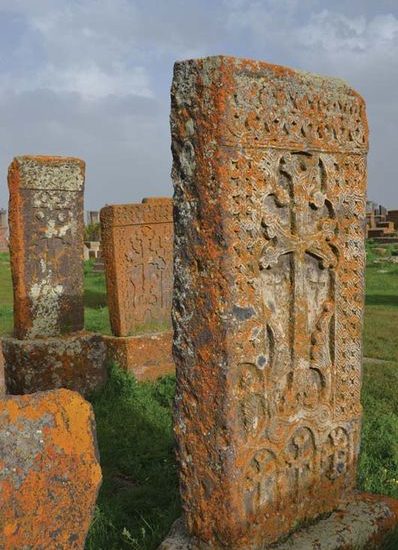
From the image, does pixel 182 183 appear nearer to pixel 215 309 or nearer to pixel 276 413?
pixel 215 309

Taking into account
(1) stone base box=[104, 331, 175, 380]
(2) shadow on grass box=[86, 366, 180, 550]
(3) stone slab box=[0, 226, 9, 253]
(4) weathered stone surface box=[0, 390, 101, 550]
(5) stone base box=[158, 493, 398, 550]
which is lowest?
(2) shadow on grass box=[86, 366, 180, 550]

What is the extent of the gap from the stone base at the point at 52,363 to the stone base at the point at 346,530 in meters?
3.40

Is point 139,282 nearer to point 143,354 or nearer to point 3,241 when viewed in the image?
point 143,354

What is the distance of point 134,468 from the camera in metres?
4.41

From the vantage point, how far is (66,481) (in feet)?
4.59

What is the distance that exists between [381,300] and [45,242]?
6.80 metres

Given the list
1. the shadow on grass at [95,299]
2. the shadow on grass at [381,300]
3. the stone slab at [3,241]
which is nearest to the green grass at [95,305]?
the shadow on grass at [95,299]

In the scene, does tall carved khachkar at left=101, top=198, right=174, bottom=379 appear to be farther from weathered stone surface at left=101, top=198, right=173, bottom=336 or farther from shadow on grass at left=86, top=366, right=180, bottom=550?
shadow on grass at left=86, top=366, right=180, bottom=550

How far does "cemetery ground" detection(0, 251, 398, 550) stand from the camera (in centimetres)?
352

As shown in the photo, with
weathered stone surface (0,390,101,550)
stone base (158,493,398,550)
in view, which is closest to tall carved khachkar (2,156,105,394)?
stone base (158,493,398,550)

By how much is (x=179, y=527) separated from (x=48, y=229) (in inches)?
153

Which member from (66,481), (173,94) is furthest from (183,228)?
(66,481)

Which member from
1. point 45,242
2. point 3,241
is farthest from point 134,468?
point 3,241

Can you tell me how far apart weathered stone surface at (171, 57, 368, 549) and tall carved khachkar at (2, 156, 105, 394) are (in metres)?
3.53
